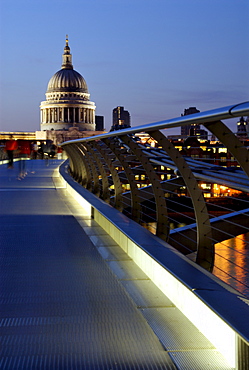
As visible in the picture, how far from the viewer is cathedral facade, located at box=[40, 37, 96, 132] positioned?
143 meters

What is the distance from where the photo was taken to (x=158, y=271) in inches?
183

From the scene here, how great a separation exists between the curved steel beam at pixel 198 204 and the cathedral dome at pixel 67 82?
14262 centimetres

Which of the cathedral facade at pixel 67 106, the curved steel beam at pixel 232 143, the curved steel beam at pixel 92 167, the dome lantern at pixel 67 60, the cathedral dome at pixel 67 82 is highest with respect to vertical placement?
the dome lantern at pixel 67 60

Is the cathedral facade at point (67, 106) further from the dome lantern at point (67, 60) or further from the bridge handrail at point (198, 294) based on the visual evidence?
the bridge handrail at point (198, 294)

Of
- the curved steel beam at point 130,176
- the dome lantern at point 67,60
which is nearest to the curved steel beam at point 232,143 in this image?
the curved steel beam at point 130,176

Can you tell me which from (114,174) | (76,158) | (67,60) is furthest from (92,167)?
(67,60)

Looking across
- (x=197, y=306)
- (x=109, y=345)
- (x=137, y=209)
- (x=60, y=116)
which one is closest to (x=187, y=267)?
(x=197, y=306)

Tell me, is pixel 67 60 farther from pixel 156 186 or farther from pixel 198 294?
pixel 198 294

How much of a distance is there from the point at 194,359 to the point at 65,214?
6580 mm

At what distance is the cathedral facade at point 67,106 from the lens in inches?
5625

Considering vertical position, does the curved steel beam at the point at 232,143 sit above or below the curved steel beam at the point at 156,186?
above

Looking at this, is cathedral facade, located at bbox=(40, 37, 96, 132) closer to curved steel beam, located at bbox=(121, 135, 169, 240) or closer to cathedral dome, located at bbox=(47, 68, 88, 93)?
cathedral dome, located at bbox=(47, 68, 88, 93)

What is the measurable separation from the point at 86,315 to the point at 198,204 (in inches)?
55.4

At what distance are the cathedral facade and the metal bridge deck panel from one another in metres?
133
